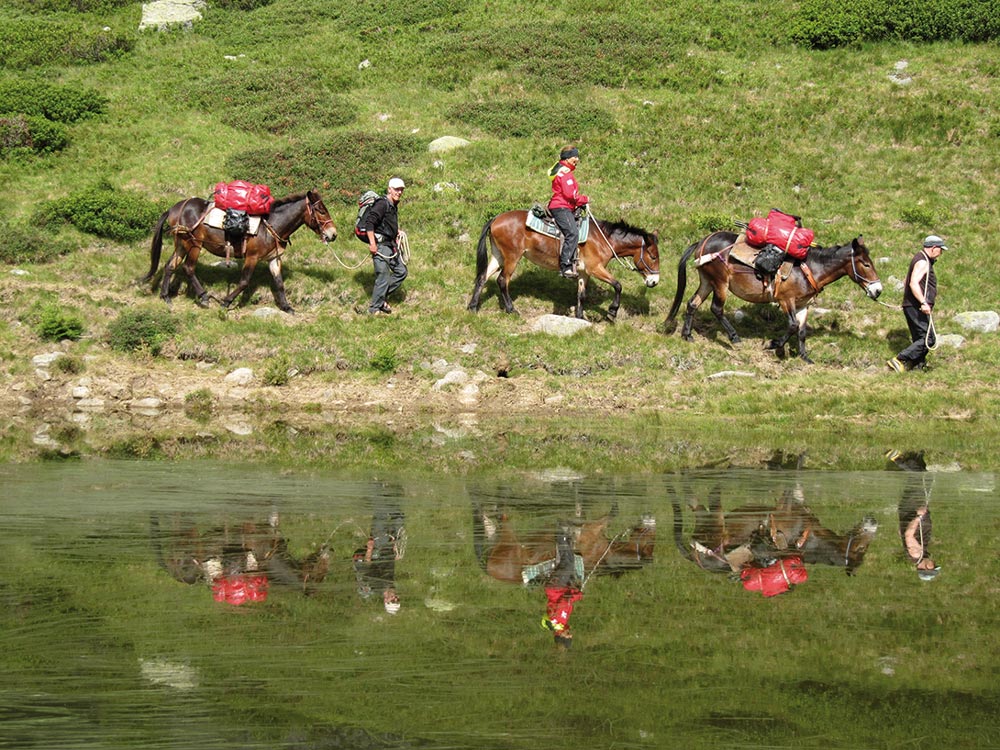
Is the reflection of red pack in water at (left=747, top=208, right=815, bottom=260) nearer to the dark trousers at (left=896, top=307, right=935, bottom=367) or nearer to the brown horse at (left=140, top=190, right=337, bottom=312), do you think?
the dark trousers at (left=896, top=307, right=935, bottom=367)

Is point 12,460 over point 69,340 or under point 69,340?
over

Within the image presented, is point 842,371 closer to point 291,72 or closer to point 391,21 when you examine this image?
point 291,72

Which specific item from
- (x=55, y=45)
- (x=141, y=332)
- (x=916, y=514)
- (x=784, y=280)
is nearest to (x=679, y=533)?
(x=916, y=514)

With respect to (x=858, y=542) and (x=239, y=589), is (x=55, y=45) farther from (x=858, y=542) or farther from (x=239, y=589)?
(x=858, y=542)

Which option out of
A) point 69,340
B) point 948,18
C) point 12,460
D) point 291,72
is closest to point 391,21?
point 291,72

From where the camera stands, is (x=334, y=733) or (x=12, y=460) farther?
(x=12, y=460)

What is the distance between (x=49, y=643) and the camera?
6234mm

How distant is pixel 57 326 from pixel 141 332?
4.29 feet

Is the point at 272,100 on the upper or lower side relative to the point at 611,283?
upper

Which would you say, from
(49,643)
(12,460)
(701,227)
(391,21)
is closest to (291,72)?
Result: (391,21)

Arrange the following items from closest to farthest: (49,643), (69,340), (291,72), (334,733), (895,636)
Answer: (334,733) → (49,643) → (895,636) → (69,340) → (291,72)

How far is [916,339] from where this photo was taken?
1845cm

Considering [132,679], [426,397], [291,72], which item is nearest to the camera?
[132,679]

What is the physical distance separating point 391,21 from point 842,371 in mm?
23578
